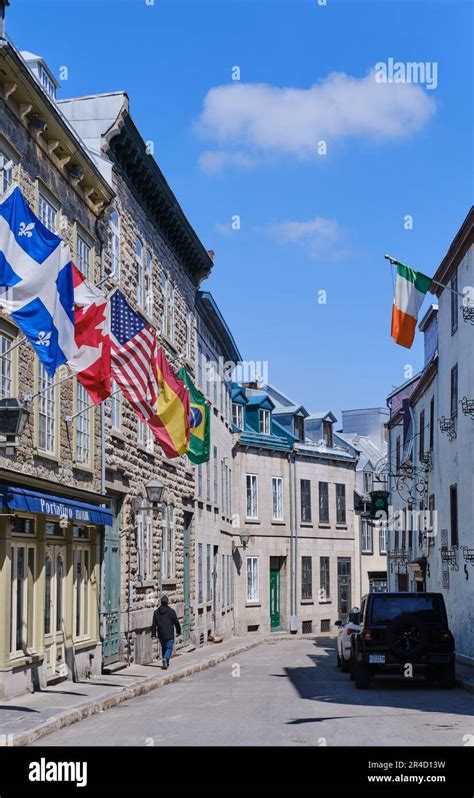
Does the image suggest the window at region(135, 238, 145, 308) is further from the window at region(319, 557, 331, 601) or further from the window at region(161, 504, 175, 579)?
the window at region(319, 557, 331, 601)

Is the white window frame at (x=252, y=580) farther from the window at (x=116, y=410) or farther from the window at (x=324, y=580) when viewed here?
the window at (x=116, y=410)

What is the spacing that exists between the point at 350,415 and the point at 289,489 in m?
19.5

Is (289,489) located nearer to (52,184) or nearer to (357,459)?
(357,459)

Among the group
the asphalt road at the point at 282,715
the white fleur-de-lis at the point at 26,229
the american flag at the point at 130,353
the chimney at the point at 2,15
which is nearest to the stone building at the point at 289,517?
the asphalt road at the point at 282,715

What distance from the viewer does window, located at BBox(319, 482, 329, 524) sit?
2095 inches

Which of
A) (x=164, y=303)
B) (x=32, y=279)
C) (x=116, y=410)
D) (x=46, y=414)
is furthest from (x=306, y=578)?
(x=32, y=279)

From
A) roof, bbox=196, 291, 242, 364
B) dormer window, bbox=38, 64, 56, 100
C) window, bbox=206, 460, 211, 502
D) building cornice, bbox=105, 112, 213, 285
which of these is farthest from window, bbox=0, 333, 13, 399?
window, bbox=206, 460, 211, 502

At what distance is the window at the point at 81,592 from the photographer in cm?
2111

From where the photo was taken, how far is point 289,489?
50781mm

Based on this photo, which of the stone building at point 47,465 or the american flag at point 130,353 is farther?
the american flag at point 130,353

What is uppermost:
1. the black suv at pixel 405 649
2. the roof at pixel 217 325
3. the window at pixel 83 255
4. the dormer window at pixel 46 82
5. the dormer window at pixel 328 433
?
the dormer window at pixel 46 82

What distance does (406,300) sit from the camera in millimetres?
20141

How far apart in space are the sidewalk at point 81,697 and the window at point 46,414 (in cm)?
396
